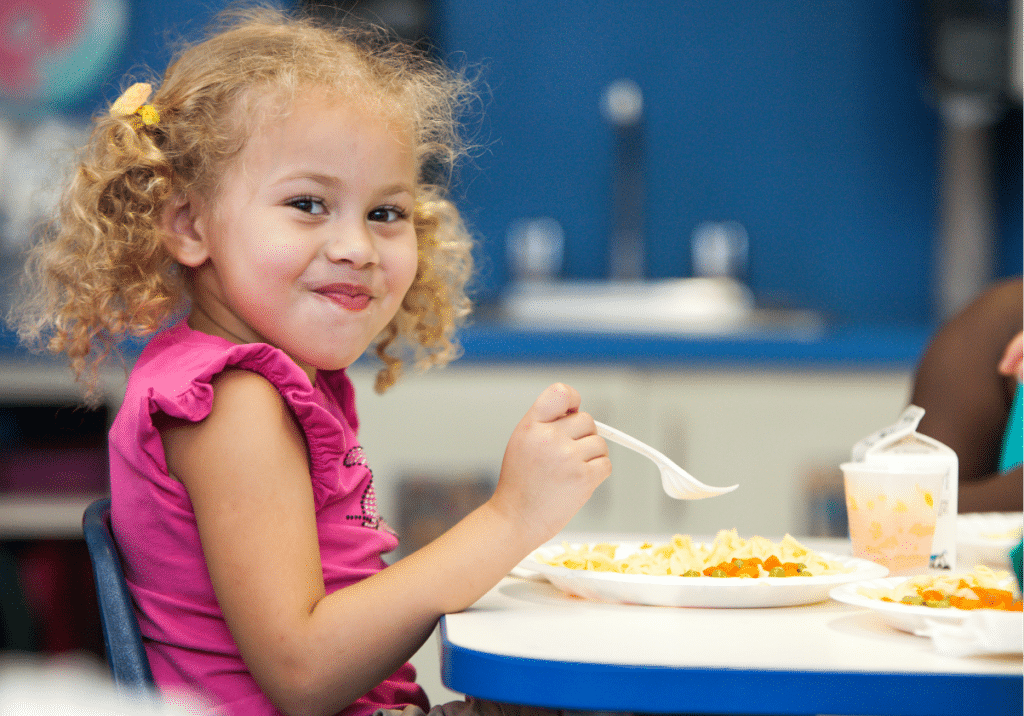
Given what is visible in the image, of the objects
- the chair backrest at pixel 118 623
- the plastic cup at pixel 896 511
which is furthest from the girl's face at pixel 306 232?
the plastic cup at pixel 896 511

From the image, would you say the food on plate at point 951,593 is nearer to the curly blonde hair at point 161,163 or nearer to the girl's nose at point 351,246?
the girl's nose at point 351,246

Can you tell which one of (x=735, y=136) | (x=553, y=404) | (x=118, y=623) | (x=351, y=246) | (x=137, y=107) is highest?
(x=735, y=136)

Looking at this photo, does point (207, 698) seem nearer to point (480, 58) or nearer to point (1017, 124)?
point (480, 58)

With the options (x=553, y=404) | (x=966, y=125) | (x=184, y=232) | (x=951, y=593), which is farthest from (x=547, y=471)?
(x=966, y=125)

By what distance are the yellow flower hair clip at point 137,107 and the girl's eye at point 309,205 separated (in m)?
0.16

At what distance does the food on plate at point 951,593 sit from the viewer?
664 mm

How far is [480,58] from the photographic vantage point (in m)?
2.99

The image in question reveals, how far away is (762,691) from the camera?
0.56 meters

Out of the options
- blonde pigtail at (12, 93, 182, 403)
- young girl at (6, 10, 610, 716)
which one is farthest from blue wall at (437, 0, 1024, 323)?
blonde pigtail at (12, 93, 182, 403)

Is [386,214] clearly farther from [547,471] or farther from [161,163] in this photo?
[547,471]

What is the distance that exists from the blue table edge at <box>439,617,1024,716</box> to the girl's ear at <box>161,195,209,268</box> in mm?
528

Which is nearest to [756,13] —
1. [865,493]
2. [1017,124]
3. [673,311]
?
[1017,124]

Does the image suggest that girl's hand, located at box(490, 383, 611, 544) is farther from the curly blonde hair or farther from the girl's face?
the curly blonde hair

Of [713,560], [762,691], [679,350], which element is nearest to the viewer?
[762,691]
